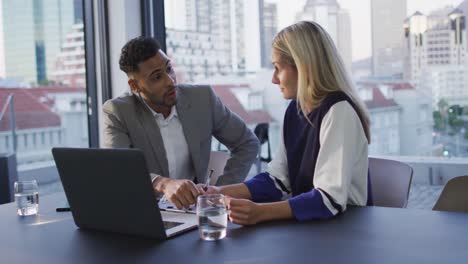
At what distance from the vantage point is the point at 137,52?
2.30 meters

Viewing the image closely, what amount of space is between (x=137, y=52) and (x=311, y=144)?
0.92 m

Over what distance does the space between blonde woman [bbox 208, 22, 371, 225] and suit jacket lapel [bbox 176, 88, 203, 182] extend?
55cm

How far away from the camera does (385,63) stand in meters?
3.93

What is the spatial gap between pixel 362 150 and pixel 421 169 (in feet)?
8.11

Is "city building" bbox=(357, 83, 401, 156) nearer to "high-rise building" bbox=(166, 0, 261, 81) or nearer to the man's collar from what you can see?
"high-rise building" bbox=(166, 0, 261, 81)

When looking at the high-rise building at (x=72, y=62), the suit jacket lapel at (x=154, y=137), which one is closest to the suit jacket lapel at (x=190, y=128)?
the suit jacket lapel at (x=154, y=137)

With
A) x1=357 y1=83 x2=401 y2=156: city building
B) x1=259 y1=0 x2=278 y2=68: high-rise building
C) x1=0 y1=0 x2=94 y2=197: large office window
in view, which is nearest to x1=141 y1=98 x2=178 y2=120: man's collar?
x1=0 y1=0 x2=94 y2=197: large office window

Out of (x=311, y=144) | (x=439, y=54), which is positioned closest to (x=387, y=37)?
(x=439, y=54)

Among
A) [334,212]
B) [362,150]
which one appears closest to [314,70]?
[362,150]

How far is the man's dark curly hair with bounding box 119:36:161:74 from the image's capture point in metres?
2.30

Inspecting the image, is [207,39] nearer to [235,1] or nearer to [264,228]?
[235,1]

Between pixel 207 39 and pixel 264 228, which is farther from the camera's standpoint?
pixel 207 39

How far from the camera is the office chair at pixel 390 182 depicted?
6.33ft

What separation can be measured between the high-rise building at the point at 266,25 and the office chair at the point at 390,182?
218 centimetres
